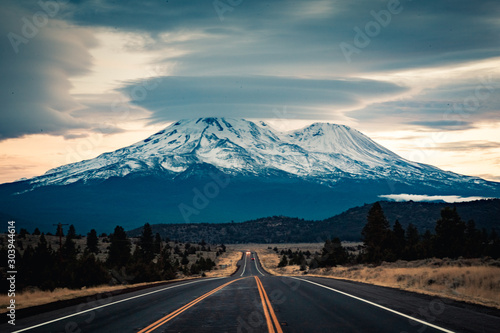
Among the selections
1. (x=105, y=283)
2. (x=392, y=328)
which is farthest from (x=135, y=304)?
(x=105, y=283)

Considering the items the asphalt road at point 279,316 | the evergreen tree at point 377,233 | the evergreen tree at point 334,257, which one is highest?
the evergreen tree at point 377,233

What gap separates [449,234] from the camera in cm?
7156

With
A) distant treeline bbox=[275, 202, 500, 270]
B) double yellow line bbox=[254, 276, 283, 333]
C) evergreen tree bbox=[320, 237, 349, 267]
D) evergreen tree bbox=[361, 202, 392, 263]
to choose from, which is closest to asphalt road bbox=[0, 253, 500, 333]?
double yellow line bbox=[254, 276, 283, 333]

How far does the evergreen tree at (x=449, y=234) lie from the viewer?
70.6m

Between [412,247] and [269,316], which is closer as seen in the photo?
[269,316]

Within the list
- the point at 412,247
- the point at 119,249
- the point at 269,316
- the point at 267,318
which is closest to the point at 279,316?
the point at 269,316

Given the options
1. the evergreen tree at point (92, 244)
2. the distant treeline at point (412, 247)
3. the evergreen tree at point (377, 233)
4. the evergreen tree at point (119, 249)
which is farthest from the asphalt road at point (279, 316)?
the evergreen tree at point (92, 244)

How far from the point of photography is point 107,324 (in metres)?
15.0

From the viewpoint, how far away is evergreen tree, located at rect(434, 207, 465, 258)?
70.6m

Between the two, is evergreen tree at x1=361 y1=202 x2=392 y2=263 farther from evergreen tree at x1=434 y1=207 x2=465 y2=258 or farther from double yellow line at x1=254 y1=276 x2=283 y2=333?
double yellow line at x1=254 y1=276 x2=283 y2=333

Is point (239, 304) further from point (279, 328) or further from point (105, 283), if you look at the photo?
point (105, 283)

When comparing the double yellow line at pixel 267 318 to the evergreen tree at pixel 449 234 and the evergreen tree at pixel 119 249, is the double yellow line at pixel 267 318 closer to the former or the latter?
the evergreen tree at pixel 119 249

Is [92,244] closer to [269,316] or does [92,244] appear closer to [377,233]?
[377,233]

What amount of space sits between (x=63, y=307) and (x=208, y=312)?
7.04 m
